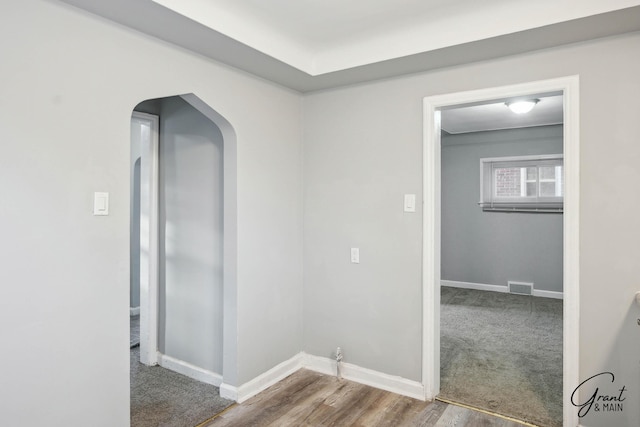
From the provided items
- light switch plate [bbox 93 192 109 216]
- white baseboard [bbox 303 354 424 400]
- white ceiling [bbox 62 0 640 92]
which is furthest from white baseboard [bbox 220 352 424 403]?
white ceiling [bbox 62 0 640 92]

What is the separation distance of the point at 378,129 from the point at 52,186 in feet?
6.85

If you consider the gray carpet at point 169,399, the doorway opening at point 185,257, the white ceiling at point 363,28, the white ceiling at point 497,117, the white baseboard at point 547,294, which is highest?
the white ceiling at point 497,117

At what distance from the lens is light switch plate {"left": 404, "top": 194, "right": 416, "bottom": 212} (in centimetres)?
294

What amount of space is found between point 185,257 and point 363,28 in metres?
2.11

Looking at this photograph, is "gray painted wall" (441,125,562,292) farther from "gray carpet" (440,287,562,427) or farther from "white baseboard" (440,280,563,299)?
"gray carpet" (440,287,562,427)

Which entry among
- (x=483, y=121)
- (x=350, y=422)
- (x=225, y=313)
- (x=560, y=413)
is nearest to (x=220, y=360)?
(x=225, y=313)

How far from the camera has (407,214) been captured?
2977 millimetres

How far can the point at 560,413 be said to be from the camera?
267cm

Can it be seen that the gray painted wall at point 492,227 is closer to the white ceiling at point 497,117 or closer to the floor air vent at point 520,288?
the floor air vent at point 520,288

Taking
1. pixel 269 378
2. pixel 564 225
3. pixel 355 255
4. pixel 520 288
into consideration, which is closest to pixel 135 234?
pixel 269 378

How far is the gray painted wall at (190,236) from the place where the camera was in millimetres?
3113

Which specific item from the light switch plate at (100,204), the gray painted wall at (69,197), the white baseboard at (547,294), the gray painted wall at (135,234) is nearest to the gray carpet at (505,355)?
the white baseboard at (547,294)

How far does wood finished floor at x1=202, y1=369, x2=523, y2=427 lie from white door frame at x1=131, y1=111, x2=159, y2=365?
107cm

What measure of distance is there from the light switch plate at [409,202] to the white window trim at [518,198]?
12.8 feet
